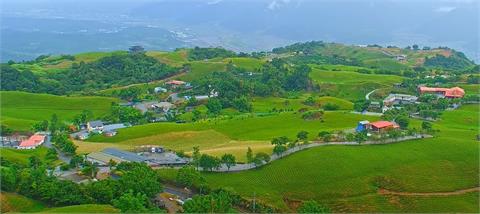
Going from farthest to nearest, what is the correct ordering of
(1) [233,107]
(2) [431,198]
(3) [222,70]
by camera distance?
(3) [222,70] → (1) [233,107] → (2) [431,198]

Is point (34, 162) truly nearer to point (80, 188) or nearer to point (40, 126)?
point (80, 188)

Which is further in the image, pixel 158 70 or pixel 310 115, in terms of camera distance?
pixel 158 70

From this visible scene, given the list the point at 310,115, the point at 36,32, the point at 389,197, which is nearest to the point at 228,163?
the point at 389,197

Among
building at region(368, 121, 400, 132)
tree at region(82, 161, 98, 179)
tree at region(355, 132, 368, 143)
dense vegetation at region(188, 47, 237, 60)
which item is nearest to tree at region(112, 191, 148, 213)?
tree at region(82, 161, 98, 179)

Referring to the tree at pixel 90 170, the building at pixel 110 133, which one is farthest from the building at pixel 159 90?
the tree at pixel 90 170

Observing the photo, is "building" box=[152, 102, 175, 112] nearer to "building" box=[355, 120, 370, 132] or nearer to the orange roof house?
the orange roof house

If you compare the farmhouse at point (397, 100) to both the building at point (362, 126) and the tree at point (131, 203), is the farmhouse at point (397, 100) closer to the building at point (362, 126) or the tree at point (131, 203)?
the building at point (362, 126)

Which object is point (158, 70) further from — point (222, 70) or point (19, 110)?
point (19, 110)
